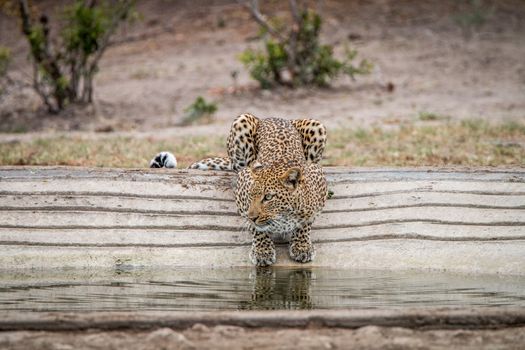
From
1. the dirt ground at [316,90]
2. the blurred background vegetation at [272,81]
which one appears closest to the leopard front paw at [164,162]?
the blurred background vegetation at [272,81]

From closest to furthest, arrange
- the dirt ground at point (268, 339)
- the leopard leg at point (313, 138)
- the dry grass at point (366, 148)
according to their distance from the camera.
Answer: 1. the dirt ground at point (268, 339)
2. the leopard leg at point (313, 138)
3. the dry grass at point (366, 148)

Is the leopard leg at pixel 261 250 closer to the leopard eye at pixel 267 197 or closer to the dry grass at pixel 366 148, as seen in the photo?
the leopard eye at pixel 267 197

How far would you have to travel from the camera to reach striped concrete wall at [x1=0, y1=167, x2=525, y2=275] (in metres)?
7.86

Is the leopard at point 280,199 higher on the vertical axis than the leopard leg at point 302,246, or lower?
higher

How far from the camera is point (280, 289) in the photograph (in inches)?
276

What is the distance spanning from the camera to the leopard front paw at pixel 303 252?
7.94m

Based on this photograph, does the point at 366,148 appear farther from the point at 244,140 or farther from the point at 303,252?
the point at 303,252

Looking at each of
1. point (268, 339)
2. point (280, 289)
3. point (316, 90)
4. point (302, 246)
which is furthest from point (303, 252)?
point (316, 90)

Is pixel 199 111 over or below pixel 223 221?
over

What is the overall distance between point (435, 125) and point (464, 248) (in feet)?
18.2

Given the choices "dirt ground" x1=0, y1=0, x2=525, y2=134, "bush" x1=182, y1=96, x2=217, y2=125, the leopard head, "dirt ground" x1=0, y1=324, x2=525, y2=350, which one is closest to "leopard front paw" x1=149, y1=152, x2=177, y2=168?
the leopard head

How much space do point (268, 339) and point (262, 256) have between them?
2.67 m

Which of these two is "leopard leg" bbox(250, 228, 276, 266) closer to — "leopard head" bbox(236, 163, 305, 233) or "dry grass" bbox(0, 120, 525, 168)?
"leopard head" bbox(236, 163, 305, 233)

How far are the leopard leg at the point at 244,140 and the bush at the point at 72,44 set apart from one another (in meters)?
6.24
